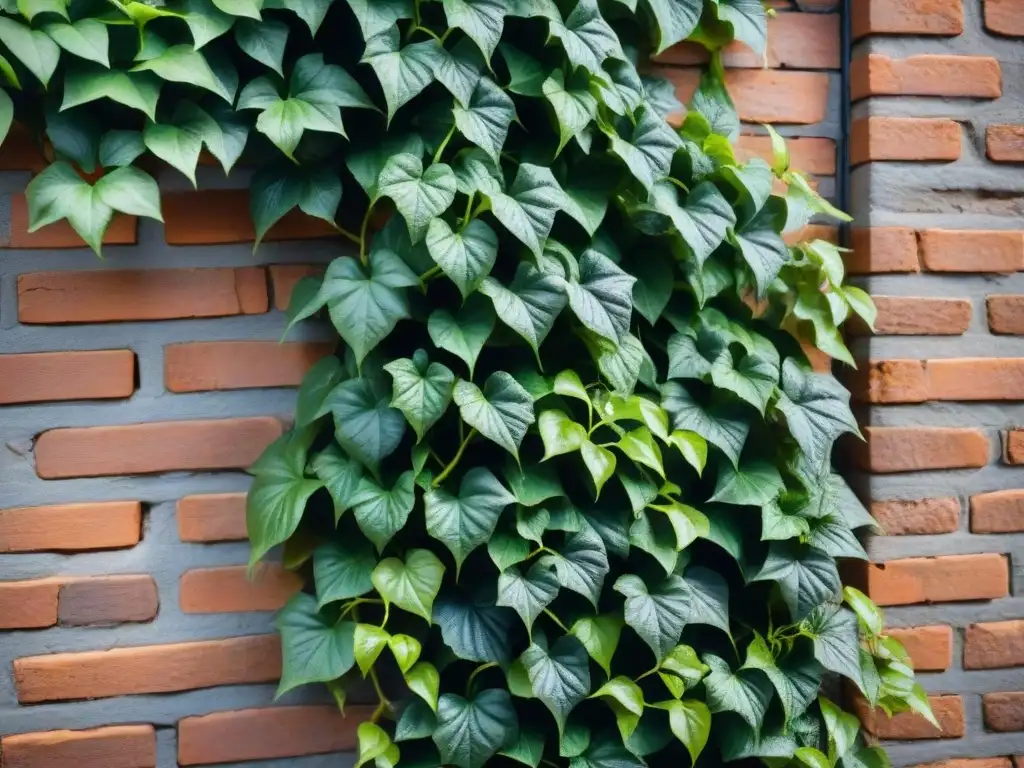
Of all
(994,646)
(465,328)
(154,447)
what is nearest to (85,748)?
(154,447)

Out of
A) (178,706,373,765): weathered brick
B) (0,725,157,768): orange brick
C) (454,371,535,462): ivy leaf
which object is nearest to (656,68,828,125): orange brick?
(454,371,535,462): ivy leaf

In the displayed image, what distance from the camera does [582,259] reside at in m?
1.09

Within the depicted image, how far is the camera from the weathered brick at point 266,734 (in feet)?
3.58

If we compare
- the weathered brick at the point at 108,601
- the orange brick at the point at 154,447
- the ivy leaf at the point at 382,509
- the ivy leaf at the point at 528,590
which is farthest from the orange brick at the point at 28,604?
the ivy leaf at the point at 528,590

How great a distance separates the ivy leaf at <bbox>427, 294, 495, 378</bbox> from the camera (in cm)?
102

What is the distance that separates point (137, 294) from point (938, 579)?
1.10 meters

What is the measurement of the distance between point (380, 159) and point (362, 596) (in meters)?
0.53

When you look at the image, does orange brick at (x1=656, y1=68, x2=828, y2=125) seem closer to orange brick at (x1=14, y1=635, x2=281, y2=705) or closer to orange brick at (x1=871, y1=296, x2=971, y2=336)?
orange brick at (x1=871, y1=296, x2=971, y2=336)

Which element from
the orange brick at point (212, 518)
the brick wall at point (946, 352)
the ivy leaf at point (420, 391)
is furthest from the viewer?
the brick wall at point (946, 352)

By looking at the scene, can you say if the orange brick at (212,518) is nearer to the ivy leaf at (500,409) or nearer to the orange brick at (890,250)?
the ivy leaf at (500,409)

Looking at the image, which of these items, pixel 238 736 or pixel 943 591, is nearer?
pixel 238 736

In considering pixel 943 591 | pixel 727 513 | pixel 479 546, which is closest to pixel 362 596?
pixel 479 546

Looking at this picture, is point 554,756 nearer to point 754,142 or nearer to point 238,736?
point 238,736

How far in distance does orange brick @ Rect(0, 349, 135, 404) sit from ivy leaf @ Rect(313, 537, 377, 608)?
31 cm
